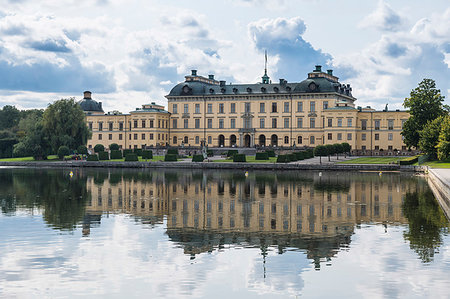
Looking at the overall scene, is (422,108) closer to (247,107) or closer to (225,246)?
(247,107)

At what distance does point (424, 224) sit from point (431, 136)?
42595 millimetres

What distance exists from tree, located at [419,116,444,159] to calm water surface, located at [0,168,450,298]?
95.1 feet

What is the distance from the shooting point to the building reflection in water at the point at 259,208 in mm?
22312

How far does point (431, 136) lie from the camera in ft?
215

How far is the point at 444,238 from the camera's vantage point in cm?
2202

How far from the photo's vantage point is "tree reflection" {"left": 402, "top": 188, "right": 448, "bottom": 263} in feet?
66.7

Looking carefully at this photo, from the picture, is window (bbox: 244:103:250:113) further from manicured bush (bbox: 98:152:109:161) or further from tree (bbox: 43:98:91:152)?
tree (bbox: 43:98:91:152)

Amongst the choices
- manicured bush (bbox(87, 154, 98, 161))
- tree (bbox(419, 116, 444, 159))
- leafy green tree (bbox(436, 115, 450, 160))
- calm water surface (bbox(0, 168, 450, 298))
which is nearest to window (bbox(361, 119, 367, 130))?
tree (bbox(419, 116, 444, 159))

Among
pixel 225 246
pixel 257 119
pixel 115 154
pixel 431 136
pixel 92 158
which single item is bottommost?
pixel 225 246

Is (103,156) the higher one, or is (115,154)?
(115,154)

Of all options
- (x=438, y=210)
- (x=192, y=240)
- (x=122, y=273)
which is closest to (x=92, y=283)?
(x=122, y=273)

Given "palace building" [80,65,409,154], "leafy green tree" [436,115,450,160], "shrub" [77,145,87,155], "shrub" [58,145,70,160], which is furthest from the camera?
"palace building" [80,65,409,154]

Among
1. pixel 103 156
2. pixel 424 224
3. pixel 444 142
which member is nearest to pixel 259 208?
pixel 424 224

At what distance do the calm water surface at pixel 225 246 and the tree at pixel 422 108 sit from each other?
3746 centimetres
